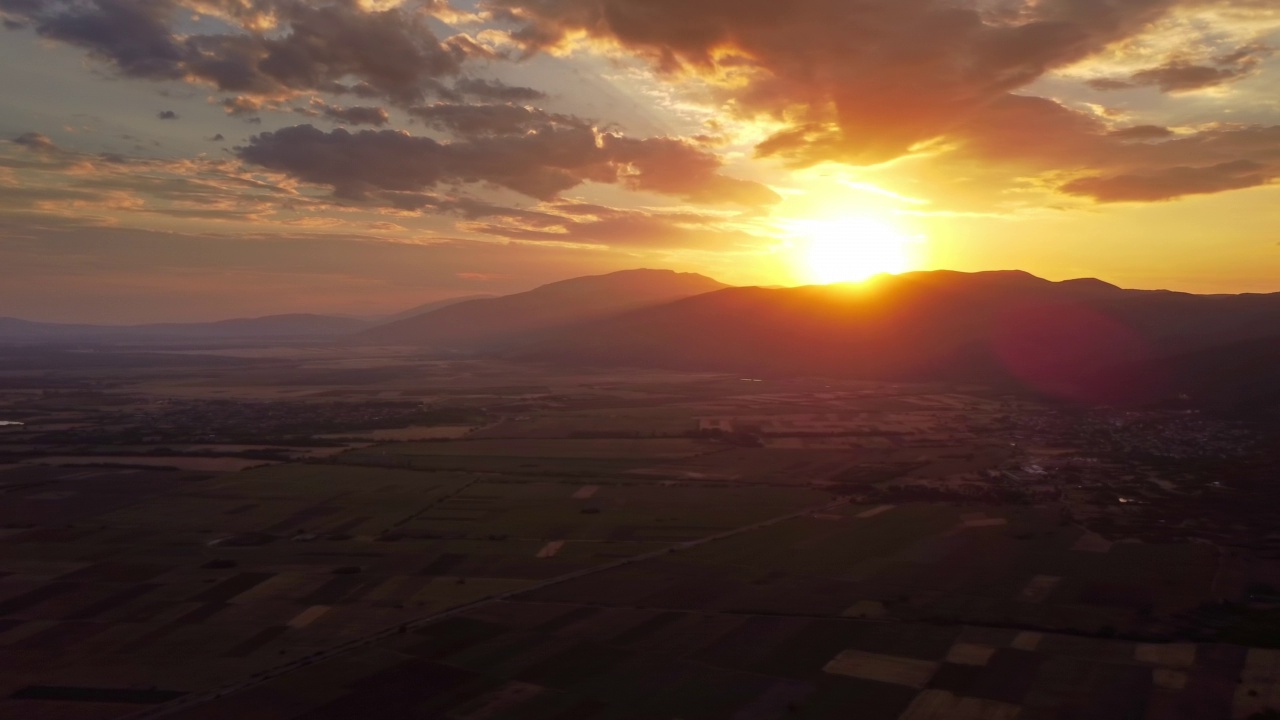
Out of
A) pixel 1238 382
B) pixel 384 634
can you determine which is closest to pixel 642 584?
pixel 384 634

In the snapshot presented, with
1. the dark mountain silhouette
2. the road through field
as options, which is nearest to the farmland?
the road through field

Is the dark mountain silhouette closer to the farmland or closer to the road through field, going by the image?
the farmland

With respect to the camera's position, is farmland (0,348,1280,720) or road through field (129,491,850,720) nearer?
road through field (129,491,850,720)

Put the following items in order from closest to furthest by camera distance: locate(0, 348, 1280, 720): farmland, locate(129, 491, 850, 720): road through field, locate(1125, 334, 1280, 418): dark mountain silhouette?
locate(129, 491, 850, 720): road through field → locate(0, 348, 1280, 720): farmland → locate(1125, 334, 1280, 418): dark mountain silhouette

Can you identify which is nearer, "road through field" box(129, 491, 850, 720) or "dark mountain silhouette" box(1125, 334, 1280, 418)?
"road through field" box(129, 491, 850, 720)

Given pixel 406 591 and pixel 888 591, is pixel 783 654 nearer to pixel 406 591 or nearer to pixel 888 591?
pixel 888 591

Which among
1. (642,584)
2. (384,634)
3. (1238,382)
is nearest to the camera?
(384,634)

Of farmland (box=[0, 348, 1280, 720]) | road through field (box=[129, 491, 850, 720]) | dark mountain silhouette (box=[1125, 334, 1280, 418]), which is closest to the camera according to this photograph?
road through field (box=[129, 491, 850, 720])

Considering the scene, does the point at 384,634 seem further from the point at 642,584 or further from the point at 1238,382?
the point at 1238,382
